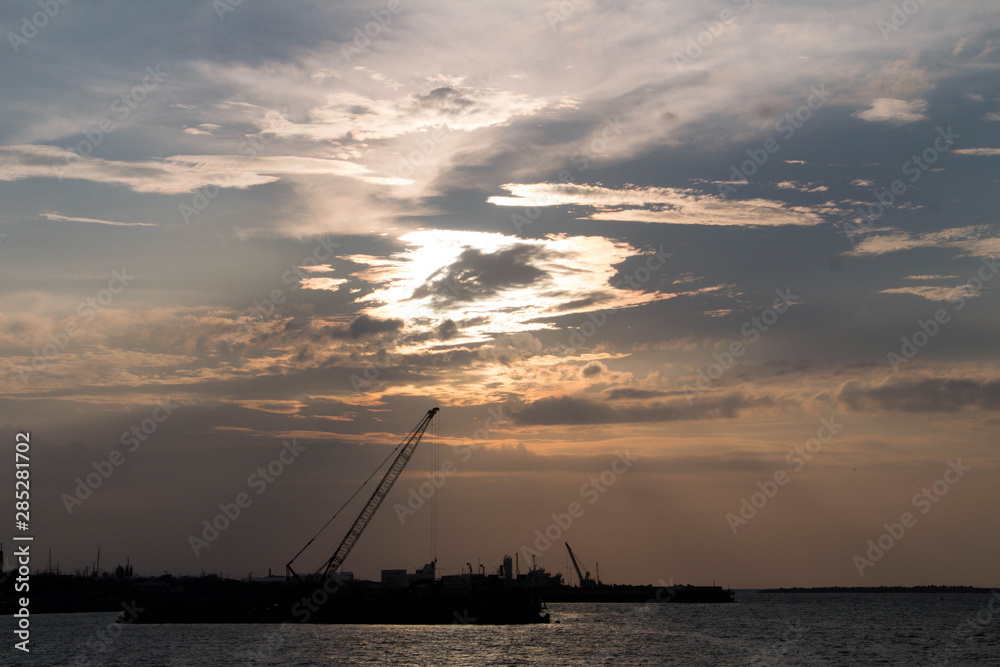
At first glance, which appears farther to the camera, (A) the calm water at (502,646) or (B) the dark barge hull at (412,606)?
(B) the dark barge hull at (412,606)

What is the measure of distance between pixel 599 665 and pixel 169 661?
57.4 metres

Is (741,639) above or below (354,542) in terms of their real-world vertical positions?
below

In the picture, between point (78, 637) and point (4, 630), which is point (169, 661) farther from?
point (4, 630)

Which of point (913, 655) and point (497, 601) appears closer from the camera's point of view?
point (913, 655)

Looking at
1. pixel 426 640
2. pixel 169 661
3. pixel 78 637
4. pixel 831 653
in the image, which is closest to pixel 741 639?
pixel 831 653

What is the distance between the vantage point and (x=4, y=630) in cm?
18825

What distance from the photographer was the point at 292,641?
5448 inches

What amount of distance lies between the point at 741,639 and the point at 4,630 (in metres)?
160

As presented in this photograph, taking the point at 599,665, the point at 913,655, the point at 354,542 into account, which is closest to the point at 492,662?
the point at 599,665

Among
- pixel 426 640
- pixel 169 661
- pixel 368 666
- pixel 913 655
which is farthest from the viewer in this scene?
pixel 426 640

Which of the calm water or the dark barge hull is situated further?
the dark barge hull

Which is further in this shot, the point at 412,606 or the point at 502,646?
the point at 412,606

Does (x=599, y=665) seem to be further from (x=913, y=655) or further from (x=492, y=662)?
(x=913, y=655)

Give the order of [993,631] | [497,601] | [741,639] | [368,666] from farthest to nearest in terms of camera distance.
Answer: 1. [993,631]
2. [497,601]
3. [741,639]
4. [368,666]
